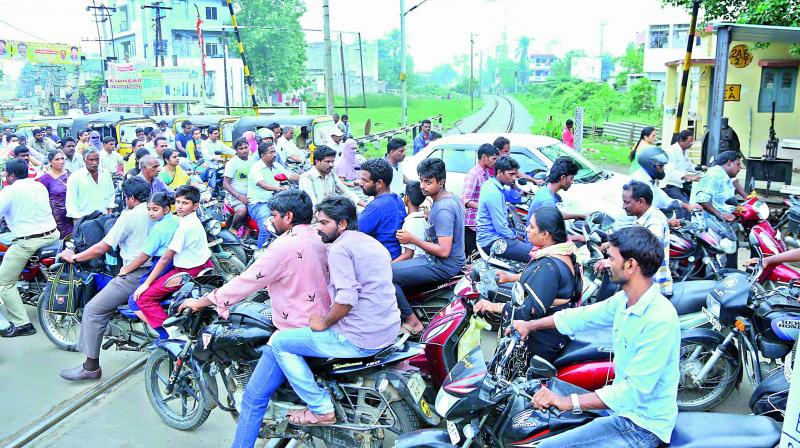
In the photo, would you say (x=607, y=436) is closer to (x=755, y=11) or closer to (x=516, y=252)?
(x=516, y=252)

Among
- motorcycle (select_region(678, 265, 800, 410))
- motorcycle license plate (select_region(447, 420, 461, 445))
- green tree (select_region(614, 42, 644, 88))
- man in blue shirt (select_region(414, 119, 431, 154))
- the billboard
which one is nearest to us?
motorcycle license plate (select_region(447, 420, 461, 445))

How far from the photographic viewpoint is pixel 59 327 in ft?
21.9

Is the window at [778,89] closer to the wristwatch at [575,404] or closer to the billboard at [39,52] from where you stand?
the wristwatch at [575,404]

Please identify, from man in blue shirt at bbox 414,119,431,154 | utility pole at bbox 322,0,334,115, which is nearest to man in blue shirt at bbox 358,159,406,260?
man in blue shirt at bbox 414,119,431,154

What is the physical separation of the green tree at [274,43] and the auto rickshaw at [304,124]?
36.4m

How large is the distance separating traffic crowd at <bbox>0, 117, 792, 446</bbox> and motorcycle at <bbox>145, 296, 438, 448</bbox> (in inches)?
5.0

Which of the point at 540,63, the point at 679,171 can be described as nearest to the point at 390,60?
the point at 540,63

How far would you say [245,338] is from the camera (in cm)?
444

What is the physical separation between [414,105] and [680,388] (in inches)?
2591

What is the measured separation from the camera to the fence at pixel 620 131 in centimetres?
2967

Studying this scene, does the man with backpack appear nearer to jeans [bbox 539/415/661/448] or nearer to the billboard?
jeans [bbox 539/415/661/448]

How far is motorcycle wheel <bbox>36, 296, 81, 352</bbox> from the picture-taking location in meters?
6.60

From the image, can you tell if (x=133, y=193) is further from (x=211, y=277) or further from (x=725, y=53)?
(x=725, y=53)

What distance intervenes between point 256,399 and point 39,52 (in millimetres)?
53890
